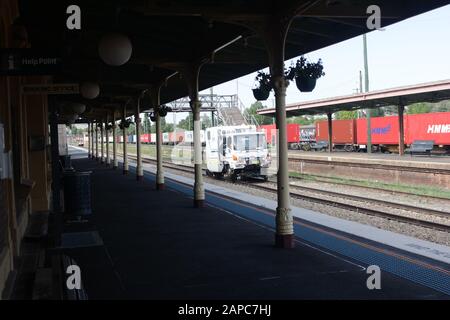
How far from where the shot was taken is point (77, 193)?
439 inches

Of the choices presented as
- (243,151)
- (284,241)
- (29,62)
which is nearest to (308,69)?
(284,241)

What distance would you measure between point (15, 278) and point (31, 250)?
6.32ft

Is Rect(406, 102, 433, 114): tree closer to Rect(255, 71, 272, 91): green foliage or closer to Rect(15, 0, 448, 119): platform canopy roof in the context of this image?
Rect(15, 0, 448, 119): platform canopy roof

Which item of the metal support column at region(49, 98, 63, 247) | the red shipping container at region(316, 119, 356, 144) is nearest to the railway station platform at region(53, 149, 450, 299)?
the metal support column at region(49, 98, 63, 247)

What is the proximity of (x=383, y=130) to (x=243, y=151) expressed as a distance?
2317 centimetres

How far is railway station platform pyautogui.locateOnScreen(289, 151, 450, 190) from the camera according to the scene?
2094 cm

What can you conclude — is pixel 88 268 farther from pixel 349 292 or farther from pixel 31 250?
pixel 349 292

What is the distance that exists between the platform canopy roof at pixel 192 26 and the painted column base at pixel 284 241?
11.9 ft

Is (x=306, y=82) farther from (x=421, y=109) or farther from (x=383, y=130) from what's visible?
(x=421, y=109)

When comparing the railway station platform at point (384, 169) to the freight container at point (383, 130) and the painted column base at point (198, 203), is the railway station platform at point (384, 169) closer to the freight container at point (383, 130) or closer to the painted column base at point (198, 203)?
the painted column base at point (198, 203)

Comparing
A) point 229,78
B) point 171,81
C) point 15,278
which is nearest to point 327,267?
point 15,278

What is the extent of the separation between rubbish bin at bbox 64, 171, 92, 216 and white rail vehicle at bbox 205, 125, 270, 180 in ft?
42.5

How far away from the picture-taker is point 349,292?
5926 mm

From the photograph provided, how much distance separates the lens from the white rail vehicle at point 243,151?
77.9 feet
